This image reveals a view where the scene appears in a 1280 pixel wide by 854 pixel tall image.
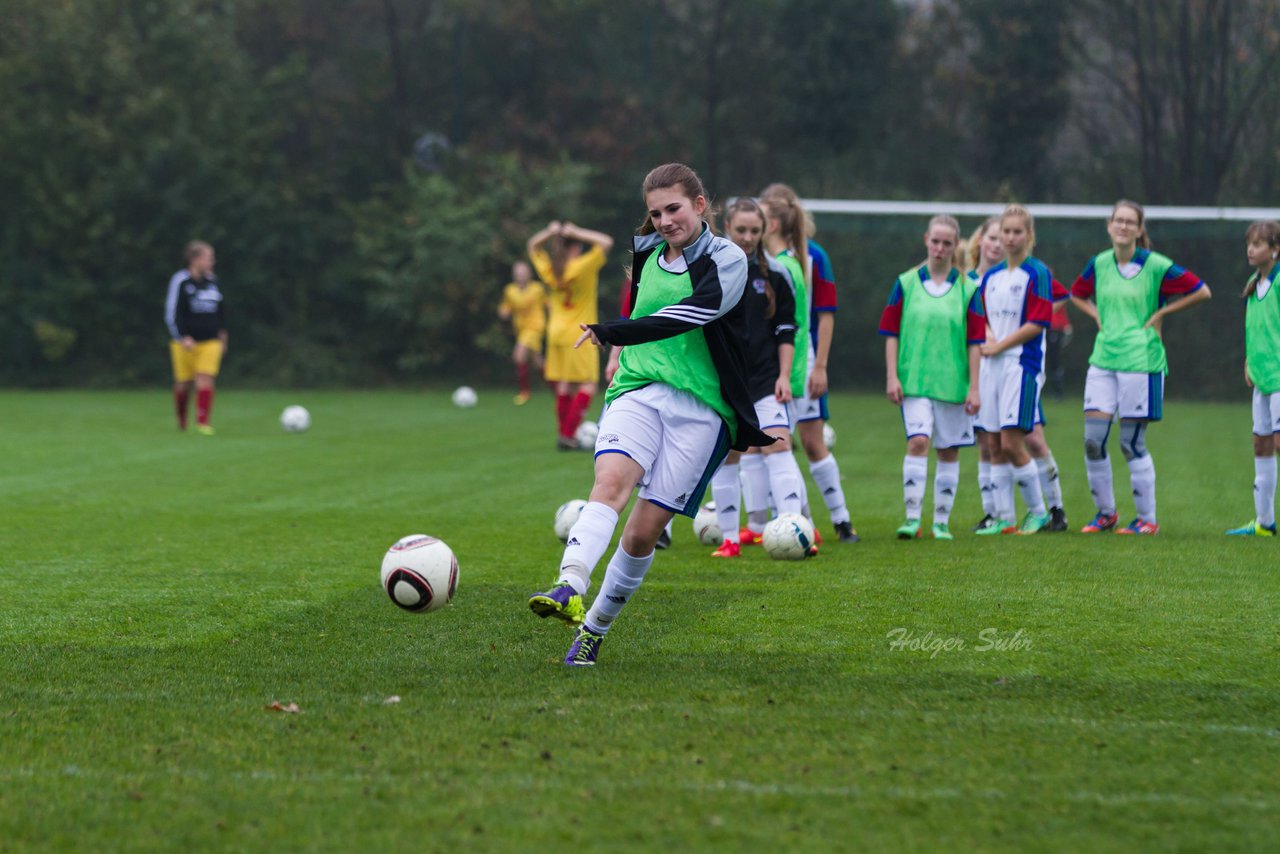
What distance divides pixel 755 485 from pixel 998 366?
1746 millimetres

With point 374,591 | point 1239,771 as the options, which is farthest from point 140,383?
point 1239,771

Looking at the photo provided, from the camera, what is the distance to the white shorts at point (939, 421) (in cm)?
855

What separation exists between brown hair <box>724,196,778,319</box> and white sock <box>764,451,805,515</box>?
82cm

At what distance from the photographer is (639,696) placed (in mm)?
4641

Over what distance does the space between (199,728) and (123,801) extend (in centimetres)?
70

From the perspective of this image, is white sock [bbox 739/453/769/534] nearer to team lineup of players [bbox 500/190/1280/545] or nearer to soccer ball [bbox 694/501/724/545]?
team lineup of players [bbox 500/190/1280/545]

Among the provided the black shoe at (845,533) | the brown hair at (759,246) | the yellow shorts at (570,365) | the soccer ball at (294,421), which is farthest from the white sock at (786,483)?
the soccer ball at (294,421)

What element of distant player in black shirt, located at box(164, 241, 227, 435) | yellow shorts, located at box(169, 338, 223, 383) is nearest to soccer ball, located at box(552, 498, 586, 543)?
distant player in black shirt, located at box(164, 241, 227, 435)

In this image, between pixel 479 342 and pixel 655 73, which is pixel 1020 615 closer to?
pixel 479 342

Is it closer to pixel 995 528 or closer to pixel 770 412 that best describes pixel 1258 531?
pixel 995 528

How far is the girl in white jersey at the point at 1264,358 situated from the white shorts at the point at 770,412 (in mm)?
3019

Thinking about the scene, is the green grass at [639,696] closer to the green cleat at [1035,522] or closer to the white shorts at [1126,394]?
the green cleat at [1035,522]

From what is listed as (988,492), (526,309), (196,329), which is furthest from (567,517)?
(526,309)

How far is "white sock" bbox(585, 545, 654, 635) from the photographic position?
5.07 metres
